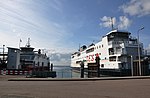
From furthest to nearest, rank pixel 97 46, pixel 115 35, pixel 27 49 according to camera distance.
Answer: pixel 27 49, pixel 97 46, pixel 115 35

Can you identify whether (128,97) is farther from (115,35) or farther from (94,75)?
(115,35)

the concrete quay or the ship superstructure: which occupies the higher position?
the ship superstructure

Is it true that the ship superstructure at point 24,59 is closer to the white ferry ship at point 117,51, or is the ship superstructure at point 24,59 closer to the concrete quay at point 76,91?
the white ferry ship at point 117,51

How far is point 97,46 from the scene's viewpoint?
4950 centimetres

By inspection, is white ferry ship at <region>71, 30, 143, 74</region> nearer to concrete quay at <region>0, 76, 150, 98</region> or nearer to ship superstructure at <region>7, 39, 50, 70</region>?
ship superstructure at <region>7, 39, 50, 70</region>

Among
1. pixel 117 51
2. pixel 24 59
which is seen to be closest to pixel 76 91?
pixel 117 51

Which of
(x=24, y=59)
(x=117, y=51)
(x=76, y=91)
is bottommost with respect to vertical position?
(x=76, y=91)

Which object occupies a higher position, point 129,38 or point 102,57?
point 129,38

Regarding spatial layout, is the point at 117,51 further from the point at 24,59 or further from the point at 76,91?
the point at 24,59

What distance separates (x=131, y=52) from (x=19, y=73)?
952 inches

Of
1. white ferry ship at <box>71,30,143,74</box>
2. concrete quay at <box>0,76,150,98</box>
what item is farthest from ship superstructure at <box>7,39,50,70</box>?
concrete quay at <box>0,76,150,98</box>

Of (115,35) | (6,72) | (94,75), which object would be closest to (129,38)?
(115,35)

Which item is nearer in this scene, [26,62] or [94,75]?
[94,75]

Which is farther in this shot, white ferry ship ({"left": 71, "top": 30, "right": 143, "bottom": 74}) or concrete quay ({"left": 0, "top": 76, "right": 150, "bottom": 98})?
white ferry ship ({"left": 71, "top": 30, "right": 143, "bottom": 74})
